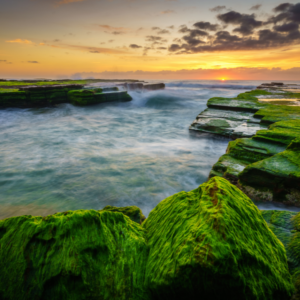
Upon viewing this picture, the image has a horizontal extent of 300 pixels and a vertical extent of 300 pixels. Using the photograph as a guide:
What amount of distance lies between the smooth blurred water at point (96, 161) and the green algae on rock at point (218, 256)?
2812mm

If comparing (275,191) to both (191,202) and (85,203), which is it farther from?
(85,203)

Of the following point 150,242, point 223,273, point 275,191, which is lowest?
point 275,191

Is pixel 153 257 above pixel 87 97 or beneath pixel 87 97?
above

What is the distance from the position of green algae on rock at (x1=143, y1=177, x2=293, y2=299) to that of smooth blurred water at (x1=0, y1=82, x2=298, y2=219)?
281cm

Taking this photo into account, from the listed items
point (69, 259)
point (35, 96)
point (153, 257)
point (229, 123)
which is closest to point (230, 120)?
point (229, 123)

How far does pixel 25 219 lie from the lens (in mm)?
1688

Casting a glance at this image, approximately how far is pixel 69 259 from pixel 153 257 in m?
0.69

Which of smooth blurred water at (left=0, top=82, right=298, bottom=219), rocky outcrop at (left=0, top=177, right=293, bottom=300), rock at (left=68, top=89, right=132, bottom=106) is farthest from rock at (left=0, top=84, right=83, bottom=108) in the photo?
rocky outcrop at (left=0, top=177, right=293, bottom=300)

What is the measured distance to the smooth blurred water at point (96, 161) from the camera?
477 centimetres

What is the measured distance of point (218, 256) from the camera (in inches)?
49.0

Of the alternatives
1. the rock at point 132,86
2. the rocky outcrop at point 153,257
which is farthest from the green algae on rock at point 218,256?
the rock at point 132,86

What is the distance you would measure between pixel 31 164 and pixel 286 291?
7.39m

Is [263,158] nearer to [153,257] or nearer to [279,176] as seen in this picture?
[279,176]

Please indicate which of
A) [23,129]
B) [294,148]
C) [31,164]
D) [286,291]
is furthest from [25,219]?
[23,129]
